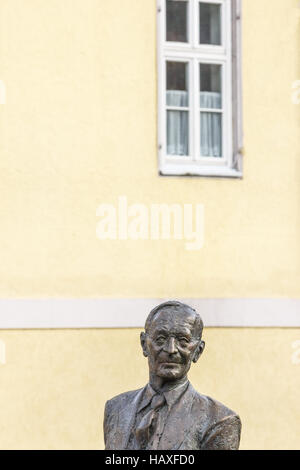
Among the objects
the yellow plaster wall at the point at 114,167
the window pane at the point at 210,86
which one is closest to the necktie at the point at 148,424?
the yellow plaster wall at the point at 114,167

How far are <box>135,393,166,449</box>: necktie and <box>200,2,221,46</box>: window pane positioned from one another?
727 cm

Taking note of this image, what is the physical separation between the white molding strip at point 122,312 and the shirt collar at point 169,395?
571cm

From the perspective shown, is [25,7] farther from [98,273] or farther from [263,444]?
[263,444]

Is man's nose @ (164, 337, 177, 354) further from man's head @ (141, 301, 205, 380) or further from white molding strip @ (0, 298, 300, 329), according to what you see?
white molding strip @ (0, 298, 300, 329)

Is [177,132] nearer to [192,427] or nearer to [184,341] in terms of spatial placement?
[184,341]

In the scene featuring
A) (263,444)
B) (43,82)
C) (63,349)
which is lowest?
(263,444)

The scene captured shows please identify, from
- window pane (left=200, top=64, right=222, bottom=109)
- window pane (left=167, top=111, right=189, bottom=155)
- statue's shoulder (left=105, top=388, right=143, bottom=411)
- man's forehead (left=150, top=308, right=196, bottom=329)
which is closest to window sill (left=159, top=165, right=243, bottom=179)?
window pane (left=167, top=111, right=189, bottom=155)

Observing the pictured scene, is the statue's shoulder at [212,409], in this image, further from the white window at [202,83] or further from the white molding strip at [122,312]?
the white window at [202,83]

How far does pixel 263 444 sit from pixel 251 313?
1.21 metres

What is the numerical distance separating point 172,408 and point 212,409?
0.65ft

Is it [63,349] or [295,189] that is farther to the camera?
[295,189]

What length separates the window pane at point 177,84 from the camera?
13.9 meters

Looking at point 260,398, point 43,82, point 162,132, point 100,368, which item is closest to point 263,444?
point 260,398

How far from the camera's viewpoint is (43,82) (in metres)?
13.2
